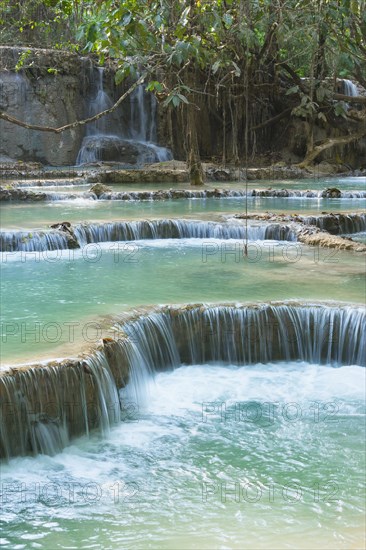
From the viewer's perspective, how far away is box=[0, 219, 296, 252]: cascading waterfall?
37.3 ft

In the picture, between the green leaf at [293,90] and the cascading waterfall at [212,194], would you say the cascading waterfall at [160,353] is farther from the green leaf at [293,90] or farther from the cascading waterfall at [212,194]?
the green leaf at [293,90]

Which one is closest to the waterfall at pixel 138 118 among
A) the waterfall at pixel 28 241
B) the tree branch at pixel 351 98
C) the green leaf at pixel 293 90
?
the green leaf at pixel 293 90

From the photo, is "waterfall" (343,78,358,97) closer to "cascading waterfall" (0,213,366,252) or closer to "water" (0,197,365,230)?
"water" (0,197,365,230)

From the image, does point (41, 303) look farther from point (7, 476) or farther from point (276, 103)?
point (276, 103)

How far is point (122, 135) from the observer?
80.6ft

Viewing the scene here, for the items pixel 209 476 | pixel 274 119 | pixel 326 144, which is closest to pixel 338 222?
pixel 209 476

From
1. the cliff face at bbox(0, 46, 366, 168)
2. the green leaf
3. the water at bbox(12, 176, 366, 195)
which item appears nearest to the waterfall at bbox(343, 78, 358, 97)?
the cliff face at bbox(0, 46, 366, 168)

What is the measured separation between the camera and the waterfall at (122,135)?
23422 millimetres

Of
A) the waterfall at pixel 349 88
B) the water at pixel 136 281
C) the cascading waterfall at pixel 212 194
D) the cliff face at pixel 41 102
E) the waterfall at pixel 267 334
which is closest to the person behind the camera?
the water at pixel 136 281

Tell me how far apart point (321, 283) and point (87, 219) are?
518 cm

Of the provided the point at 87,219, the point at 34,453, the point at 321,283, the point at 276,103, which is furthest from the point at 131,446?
the point at 276,103

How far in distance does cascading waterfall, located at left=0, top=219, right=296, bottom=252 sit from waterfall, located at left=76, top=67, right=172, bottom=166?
35.2 ft

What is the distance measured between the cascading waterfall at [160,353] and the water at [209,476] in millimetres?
179

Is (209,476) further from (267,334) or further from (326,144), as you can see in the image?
(326,144)
